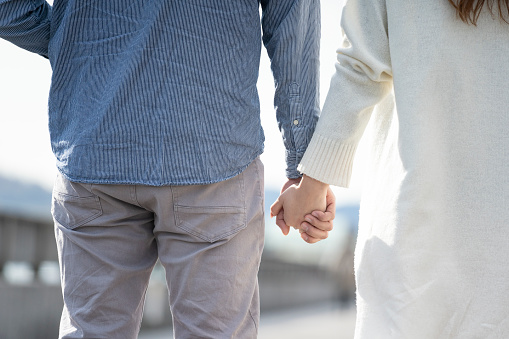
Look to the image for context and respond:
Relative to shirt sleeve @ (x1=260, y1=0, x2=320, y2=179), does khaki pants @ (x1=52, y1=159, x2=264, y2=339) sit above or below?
below

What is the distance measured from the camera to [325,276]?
2142 cm

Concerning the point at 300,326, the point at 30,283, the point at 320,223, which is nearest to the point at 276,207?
the point at 320,223

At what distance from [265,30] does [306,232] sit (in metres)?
0.72

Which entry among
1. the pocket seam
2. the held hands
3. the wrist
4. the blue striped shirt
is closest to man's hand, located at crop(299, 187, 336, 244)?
the held hands

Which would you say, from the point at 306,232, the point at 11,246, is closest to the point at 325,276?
the point at 11,246

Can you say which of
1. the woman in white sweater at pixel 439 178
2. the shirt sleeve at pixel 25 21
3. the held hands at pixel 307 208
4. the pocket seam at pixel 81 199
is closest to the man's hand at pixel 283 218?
the held hands at pixel 307 208

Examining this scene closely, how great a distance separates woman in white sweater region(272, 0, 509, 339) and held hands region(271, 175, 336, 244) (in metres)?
0.29

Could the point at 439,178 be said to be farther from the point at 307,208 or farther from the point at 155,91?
the point at 155,91

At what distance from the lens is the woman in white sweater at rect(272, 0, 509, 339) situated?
6.33 feet

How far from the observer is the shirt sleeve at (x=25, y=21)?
2.41m

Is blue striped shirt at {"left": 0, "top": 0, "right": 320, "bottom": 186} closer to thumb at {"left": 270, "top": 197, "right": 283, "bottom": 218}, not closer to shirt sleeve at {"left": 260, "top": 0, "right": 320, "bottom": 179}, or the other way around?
shirt sleeve at {"left": 260, "top": 0, "right": 320, "bottom": 179}

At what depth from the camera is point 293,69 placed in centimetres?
248

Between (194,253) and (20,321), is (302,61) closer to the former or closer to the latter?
(194,253)

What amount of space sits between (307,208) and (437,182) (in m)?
0.59
